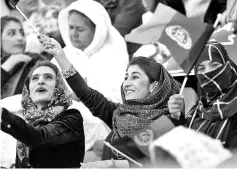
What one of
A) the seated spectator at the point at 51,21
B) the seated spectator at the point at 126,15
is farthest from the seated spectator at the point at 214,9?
the seated spectator at the point at 51,21

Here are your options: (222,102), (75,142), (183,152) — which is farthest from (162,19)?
(183,152)

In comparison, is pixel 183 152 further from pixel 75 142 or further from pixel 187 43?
pixel 75 142

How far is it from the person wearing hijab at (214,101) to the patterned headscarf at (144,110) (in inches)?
7.7

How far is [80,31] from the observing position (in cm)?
672

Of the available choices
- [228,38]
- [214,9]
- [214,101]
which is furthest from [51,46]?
[214,9]

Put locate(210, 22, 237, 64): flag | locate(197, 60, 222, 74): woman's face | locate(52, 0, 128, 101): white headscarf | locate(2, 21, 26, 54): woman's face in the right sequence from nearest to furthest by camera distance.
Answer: locate(197, 60, 222, 74): woman's face
locate(210, 22, 237, 64): flag
locate(52, 0, 128, 101): white headscarf
locate(2, 21, 26, 54): woman's face

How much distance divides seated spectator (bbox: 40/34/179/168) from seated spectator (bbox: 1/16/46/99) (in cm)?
217

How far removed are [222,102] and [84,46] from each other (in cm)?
239

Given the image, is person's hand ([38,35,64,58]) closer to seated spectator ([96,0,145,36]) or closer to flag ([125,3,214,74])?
flag ([125,3,214,74])

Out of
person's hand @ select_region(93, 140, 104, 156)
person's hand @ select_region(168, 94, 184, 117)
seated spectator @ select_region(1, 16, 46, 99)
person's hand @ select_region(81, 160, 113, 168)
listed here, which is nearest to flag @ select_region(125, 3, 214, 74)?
person's hand @ select_region(168, 94, 184, 117)

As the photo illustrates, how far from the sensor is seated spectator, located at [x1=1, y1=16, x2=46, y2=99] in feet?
23.6

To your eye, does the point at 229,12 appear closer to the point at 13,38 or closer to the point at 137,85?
the point at 137,85

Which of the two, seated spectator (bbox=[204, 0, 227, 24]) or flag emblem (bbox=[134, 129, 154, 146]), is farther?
seated spectator (bbox=[204, 0, 227, 24])

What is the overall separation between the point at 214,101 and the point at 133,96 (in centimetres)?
56
